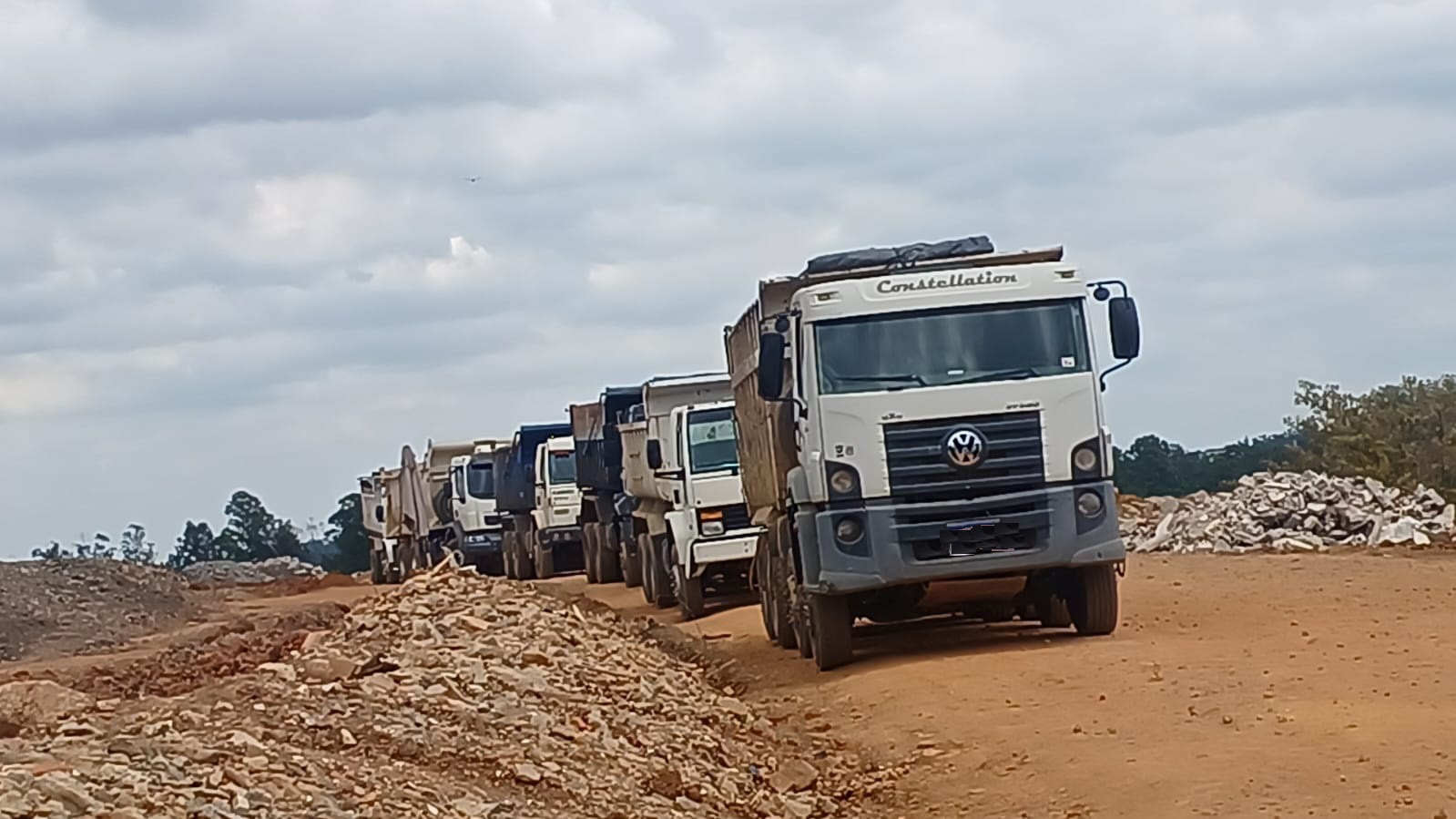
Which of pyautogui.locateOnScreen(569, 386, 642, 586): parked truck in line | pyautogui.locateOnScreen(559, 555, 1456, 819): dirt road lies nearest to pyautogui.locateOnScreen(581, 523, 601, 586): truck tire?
pyautogui.locateOnScreen(569, 386, 642, 586): parked truck in line

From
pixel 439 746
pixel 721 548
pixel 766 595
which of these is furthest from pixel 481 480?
pixel 439 746

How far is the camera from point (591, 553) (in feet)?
126

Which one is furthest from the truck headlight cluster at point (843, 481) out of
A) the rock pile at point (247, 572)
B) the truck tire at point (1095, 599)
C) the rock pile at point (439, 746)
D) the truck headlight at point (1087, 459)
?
the rock pile at point (247, 572)

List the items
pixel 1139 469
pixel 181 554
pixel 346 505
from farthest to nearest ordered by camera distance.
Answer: pixel 181 554 → pixel 346 505 → pixel 1139 469

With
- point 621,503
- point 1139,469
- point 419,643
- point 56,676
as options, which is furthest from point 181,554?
point 419,643

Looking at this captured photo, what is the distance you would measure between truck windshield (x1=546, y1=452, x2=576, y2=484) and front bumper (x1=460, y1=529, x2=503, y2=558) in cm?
575

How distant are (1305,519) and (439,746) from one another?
89.5 ft

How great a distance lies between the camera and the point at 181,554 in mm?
104125

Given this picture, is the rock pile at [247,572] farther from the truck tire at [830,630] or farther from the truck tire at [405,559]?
the truck tire at [830,630]

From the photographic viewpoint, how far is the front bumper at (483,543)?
4581cm

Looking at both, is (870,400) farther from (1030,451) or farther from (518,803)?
(518,803)

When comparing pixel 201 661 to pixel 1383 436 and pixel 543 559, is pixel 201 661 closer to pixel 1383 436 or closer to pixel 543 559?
pixel 543 559

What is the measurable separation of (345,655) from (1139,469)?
6439cm

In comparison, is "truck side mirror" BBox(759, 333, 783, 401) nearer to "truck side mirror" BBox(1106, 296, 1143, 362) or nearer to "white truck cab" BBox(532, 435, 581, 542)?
"truck side mirror" BBox(1106, 296, 1143, 362)
